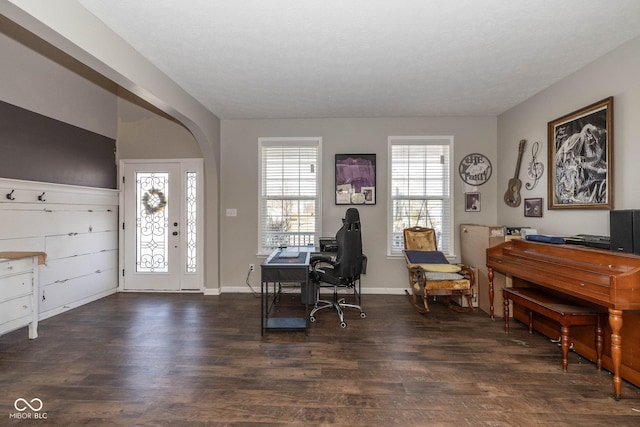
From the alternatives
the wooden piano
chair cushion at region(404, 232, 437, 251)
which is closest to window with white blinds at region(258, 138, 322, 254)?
chair cushion at region(404, 232, 437, 251)

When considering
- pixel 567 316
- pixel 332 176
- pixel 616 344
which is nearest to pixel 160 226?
pixel 332 176

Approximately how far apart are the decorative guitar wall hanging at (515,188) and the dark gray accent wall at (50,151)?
241 inches

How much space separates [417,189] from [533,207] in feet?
4.99

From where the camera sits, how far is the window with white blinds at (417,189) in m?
4.46

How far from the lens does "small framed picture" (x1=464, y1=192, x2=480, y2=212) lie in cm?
438

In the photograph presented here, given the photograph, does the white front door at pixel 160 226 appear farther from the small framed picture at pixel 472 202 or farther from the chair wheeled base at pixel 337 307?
the small framed picture at pixel 472 202

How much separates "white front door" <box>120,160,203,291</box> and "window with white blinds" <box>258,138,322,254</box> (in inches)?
43.7

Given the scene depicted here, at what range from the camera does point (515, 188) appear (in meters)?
3.92

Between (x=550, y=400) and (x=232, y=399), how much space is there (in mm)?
2284

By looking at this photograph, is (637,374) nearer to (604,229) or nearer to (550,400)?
(550,400)

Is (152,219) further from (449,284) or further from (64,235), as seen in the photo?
(449,284)

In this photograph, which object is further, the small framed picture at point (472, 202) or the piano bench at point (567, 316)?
the small framed picture at point (472, 202)

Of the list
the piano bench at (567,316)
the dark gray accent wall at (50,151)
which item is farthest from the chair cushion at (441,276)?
the dark gray accent wall at (50,151)

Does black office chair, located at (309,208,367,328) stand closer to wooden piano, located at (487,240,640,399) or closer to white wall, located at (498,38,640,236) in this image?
wooden piano, located at (487,240,640,399)
